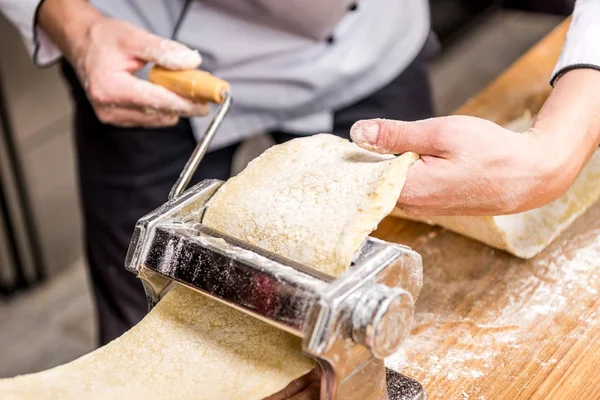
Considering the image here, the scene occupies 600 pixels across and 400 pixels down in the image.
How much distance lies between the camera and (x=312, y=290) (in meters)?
0.70

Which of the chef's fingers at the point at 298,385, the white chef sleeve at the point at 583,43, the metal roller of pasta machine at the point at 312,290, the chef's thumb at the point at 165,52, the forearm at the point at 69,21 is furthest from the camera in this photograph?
the forearm at the point at 69,21

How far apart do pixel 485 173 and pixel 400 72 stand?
2.50ft

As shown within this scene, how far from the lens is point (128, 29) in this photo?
46.5 inches

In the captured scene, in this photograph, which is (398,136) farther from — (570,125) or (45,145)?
(45,145)

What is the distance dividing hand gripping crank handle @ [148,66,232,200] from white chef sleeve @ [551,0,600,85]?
1.49 feet

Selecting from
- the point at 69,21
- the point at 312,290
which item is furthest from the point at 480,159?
the point at 69,21

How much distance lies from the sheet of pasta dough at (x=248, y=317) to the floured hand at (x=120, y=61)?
0.31 metres

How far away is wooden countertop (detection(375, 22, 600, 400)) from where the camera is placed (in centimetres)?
87

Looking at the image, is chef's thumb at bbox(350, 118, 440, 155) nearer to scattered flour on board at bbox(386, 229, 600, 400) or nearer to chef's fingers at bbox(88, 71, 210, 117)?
scattered flour on board at bbox(386, 229, 600, 400)

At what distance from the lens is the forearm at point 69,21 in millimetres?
1247

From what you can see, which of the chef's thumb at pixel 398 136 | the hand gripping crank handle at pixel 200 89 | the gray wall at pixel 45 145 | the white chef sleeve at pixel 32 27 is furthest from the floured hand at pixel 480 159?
the gray wall at pixel 45 145

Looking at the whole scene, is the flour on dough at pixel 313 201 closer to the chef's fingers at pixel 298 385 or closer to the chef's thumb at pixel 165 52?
the chef's fingers at pixel 298 385

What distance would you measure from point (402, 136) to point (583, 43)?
1.04ft

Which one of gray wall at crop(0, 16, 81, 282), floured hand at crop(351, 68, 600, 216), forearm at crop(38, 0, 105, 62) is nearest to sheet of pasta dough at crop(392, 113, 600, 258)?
floured hand at crop(351, 68, 600, 216)
